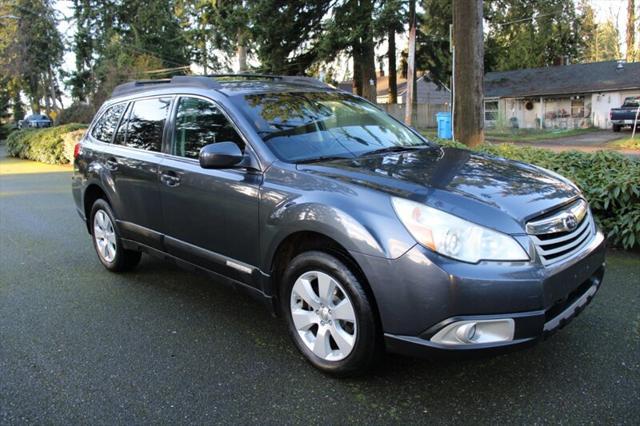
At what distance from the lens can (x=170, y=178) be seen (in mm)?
4145

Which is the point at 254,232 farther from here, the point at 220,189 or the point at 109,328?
the point at 109,328

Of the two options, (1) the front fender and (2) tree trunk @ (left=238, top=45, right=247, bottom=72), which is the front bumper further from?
(2) tree trunk @ (left=238, top=45, right=247, bottom=72)

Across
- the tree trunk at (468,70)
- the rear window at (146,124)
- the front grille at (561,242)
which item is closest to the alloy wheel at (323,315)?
the front grille at (561,242)

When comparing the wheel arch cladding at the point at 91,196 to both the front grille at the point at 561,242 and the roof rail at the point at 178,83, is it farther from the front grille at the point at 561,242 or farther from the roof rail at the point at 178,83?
the front grille at the point at 561,242

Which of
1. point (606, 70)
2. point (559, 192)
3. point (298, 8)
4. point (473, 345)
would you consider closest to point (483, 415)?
point (473, 345)

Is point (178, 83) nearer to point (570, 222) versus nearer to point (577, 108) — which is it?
point (570, 222)

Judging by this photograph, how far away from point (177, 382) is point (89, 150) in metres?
3.07

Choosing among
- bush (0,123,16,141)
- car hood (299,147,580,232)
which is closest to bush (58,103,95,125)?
bush (0,123,16,141)

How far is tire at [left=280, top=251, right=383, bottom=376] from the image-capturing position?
291cm

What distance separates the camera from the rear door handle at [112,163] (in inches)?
192

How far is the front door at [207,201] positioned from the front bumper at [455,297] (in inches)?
39.7

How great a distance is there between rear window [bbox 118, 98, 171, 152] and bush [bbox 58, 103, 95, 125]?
952 inches

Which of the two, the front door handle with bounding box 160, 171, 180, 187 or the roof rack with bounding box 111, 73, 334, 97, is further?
the roof rack with bounding box 111, 73, 334, 97

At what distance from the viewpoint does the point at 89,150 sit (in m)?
5.41
